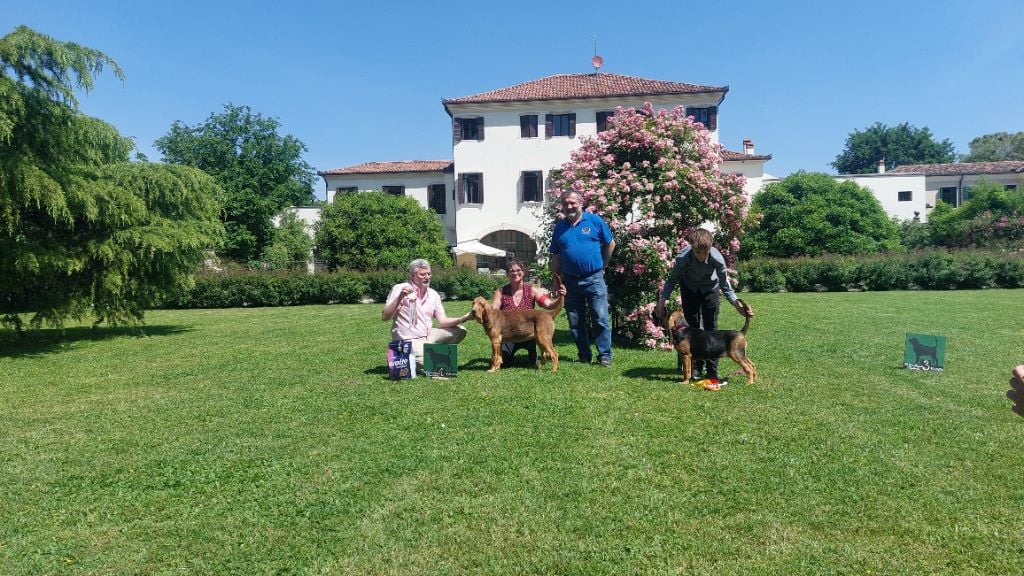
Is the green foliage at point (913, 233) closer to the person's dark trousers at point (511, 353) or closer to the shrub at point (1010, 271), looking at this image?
the shrub at point (1010, 271)

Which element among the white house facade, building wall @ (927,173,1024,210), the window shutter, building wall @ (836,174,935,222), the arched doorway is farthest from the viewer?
building wall @ (927,173,1024,210)

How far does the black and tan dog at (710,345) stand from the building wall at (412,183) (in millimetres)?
30203

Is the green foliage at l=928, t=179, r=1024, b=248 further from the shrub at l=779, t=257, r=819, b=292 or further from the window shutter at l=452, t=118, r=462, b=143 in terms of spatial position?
the window shutter at l=452, t=118, r=462, b=143

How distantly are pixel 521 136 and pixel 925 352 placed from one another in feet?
88.0

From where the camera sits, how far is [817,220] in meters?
31.8

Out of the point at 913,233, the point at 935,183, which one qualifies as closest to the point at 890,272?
the point at 913,233

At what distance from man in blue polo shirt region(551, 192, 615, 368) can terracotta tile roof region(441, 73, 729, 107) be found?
2508cm

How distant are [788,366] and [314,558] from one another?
Result: 21.2 ft

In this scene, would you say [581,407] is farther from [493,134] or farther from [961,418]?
[493,134]

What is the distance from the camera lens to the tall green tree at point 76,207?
32.0 feet

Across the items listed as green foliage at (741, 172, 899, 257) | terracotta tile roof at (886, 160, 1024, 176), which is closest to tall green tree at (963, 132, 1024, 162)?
terracotta tile roof at (886, 160, 1024, 176)

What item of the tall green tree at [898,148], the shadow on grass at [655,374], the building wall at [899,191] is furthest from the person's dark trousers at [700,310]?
the tall green tree at [898,148]

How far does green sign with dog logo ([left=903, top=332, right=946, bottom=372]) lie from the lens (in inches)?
282

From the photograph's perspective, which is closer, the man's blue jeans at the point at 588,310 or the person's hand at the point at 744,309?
the person's hand at the point at 744,309
